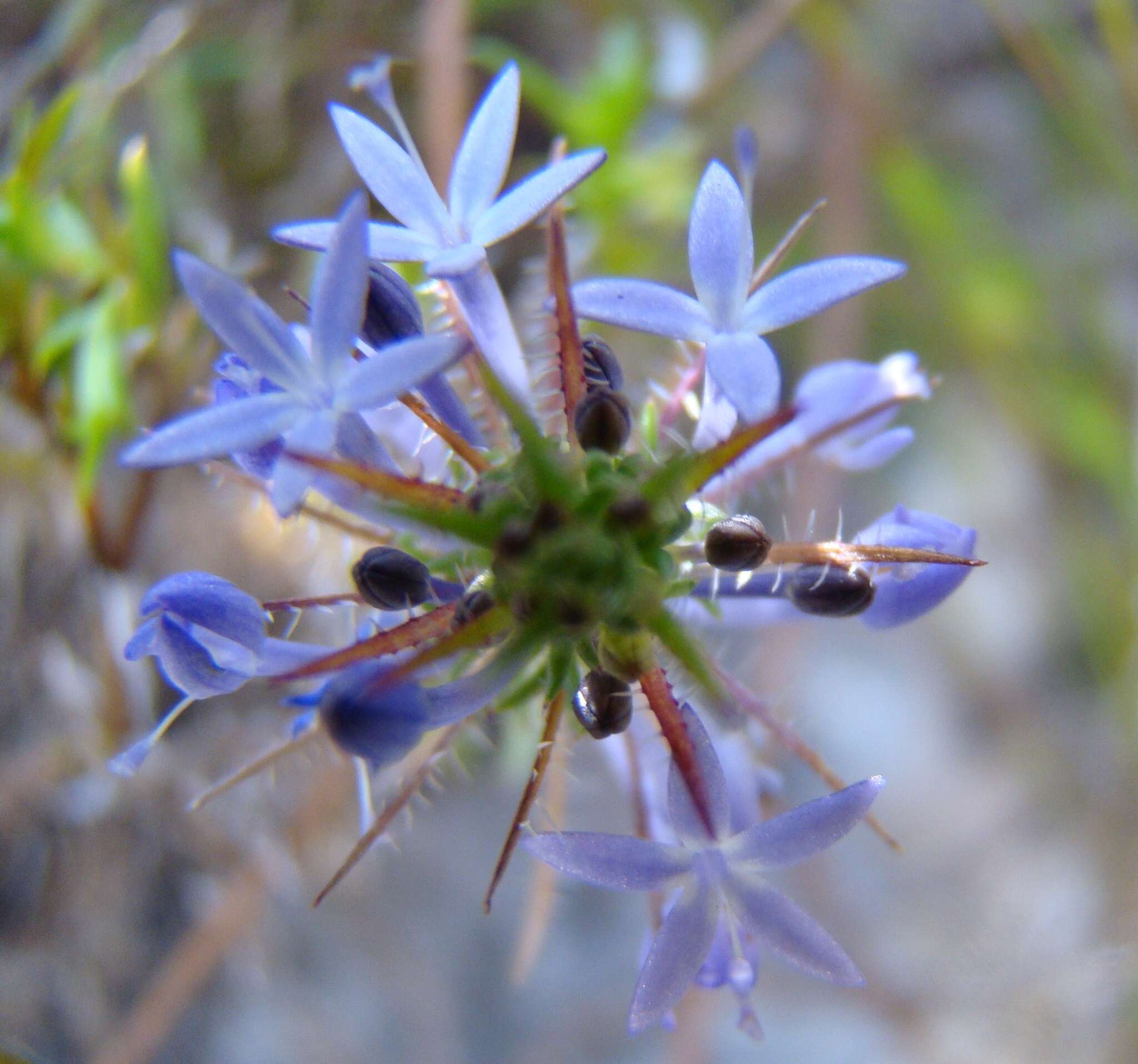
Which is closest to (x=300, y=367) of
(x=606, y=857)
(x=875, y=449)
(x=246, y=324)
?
(x=246, y=324)

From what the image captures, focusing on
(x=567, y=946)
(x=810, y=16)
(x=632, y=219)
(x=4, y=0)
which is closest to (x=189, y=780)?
(x=567, y=946)

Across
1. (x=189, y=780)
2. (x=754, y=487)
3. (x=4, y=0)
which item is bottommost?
(x=189, y=780)

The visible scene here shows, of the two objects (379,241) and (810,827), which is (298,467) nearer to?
(379,241)

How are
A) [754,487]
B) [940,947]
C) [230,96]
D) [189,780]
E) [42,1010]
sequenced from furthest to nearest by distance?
1. [940,947]
2. [230,96]
3. [42,1010]
4. [189,780]
5. [754,487]

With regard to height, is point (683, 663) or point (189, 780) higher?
point (683, 663)

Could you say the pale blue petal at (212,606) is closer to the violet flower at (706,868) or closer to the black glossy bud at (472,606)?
the black glossy bud at (472,606)

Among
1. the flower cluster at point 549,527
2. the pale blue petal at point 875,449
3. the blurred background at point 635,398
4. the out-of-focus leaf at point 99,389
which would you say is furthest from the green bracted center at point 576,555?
the out-of-focus leaf at point 99,389

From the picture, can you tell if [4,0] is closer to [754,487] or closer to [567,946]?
[754,487]

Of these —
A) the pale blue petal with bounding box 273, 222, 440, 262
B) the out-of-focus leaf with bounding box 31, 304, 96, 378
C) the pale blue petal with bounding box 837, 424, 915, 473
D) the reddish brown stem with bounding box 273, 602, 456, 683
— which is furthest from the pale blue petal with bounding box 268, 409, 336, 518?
the out-of-focus leaf with bounding box 31, 304, 96, 378
